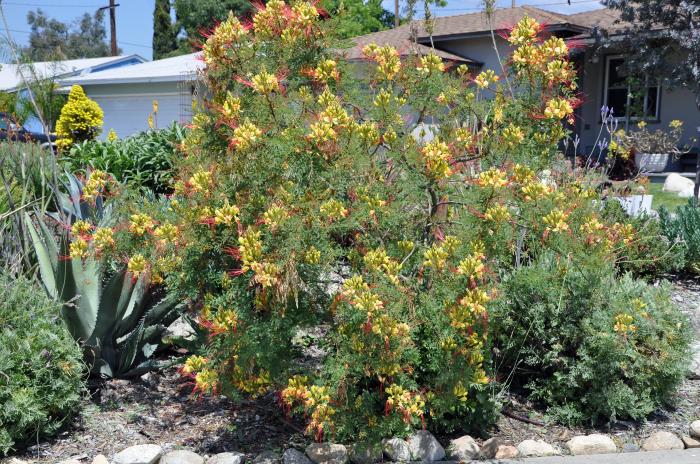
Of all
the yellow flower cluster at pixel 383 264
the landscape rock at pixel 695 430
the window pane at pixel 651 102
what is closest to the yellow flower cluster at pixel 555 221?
the yellow flower cluster at pixel 383 264

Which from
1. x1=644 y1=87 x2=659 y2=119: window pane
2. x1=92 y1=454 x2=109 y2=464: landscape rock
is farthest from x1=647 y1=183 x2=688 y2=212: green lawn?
x1=92 y1=454 x2=109 y2=464: landscape rock

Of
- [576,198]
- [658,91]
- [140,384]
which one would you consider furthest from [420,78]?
[658,91]

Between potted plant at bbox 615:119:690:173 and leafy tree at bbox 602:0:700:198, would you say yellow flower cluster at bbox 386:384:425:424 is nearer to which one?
leafy tree at bbox 602:0:700:198

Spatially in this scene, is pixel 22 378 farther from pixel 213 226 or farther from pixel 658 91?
pixel 658 91

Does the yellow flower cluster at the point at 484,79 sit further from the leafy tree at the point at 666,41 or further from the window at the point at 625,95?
the window at the point at 625,95

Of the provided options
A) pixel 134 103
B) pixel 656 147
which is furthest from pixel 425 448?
pixel 134 103

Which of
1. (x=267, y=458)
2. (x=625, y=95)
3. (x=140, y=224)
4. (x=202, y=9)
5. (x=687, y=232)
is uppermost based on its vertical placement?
(x=202, y=9)

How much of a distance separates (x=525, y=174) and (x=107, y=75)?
21.0 meters

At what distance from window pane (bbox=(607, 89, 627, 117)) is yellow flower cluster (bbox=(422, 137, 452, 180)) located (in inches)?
625

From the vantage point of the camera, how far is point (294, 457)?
12.1ft

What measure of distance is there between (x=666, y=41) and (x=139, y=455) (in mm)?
13327

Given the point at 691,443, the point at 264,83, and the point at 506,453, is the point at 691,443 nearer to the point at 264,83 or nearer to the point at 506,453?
the point at 506,453

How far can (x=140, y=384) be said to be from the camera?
15.3ft

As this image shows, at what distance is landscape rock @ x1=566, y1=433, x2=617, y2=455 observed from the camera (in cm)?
399
